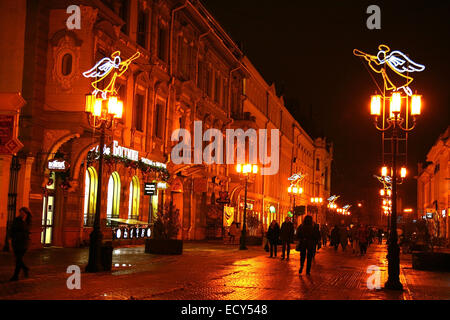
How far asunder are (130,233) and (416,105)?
59.3 feet

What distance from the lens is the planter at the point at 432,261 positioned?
22672mm

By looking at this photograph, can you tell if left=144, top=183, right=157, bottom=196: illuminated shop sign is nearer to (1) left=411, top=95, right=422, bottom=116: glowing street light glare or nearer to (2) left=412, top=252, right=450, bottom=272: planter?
(2) left=412, top=252, right=450, bottom=272: planter

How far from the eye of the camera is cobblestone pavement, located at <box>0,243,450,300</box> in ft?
42.1

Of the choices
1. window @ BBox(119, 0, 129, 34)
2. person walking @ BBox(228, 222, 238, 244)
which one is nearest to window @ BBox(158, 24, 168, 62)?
window @ BBox(119, 0, 129, 34)

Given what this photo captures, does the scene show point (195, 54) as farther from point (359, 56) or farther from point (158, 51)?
point (359, 56)

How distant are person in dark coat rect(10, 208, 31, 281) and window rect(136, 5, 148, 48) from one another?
735 inches

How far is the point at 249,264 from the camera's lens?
73.8 ft

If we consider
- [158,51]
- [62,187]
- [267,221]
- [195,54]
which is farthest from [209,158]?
[267,221]

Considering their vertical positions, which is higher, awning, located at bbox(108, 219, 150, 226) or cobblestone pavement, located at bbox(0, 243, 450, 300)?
awning, located at bbox(108, 219, 150, 226)

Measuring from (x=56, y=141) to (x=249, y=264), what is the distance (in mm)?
8705

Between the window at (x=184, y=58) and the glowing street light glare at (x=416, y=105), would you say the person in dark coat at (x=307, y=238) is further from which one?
the window at (x=184, y=58)

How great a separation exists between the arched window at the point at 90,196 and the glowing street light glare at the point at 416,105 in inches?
593

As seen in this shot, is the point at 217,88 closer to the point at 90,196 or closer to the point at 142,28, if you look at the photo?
the point at 142,28
